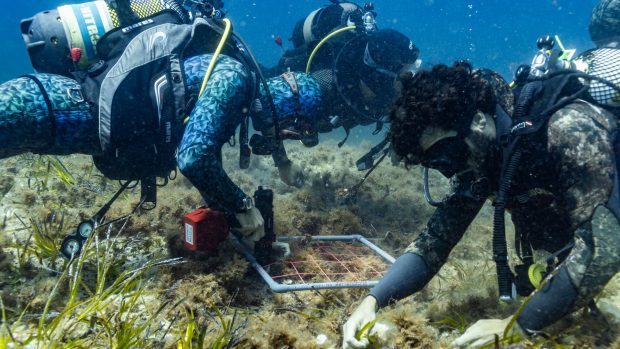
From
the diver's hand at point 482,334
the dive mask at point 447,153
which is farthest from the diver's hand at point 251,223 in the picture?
the diver's hand at point 482,334

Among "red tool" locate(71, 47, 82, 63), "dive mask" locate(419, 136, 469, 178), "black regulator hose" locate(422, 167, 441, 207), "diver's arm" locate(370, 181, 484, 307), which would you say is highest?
"red tool" locate(71, 47, 82, 63)

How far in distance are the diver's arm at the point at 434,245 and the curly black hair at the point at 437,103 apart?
0.64 m

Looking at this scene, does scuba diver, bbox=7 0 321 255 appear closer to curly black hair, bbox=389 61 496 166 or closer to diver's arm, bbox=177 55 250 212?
diver's arm, bbox=177 55 250 212

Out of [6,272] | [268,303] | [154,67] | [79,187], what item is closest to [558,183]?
[268,303]

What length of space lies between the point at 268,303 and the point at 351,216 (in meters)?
2.31

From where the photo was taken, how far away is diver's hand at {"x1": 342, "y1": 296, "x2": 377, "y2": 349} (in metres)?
2.03

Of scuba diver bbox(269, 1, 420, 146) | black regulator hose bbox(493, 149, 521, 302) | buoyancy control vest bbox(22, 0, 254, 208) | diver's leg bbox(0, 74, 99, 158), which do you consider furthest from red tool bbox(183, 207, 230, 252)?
scuba diver bbox(269, 1, 420, 146)

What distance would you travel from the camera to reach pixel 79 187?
5.58 meters

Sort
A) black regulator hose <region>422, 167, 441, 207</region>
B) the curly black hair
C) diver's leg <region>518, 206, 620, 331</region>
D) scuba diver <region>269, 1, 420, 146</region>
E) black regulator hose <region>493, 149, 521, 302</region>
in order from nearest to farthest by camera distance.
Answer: diver's leg <region>518, 206, 620, 331</region> < black regulator hose <region>493, 149, 521, 302</region> < the curly black hair < black regulator hose <region>422, 167, 441, 207</region> < scuba diver <region>269, 1, 420, 146</region>

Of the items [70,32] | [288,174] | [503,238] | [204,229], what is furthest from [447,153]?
[288,174]

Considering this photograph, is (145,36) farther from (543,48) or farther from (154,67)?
(543,48)

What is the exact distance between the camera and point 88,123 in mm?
3426

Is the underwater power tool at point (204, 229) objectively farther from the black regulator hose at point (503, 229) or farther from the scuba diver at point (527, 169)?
the black regulator hose at point (503, 229)

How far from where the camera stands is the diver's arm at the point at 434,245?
8.96 feet
